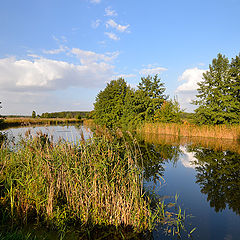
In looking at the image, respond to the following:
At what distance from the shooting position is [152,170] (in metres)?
9.70

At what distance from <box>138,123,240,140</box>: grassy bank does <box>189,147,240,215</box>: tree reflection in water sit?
29.9ft

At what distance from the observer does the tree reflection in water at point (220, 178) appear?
640 centimetres

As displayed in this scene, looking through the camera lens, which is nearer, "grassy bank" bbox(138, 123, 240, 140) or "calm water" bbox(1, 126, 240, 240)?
"calm water" bbox(1, 126, 240, 240)

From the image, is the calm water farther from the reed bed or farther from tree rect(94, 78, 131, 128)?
tree rect(94, 78, 131, 128)

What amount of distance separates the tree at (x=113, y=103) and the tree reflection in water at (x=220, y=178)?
93.9 feet

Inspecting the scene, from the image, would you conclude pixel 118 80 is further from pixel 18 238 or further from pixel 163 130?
pixel 18 238

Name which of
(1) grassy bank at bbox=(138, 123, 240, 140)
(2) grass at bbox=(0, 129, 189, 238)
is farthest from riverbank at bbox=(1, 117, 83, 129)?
(1) grassy bank at bbox=(138, 123, 240, 140)

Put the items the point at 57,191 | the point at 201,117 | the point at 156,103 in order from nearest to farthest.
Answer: the point at 57,191
the point at 201,117
the point at 156,103

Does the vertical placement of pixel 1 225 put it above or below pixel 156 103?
below

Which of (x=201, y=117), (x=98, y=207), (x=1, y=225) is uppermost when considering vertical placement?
(x=201, y=117)

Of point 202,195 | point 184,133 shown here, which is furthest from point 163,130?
point 202,195

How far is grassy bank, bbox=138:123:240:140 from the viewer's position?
21.3 m

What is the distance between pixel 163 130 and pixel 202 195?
69.1 ft

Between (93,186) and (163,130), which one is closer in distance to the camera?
(93,186)
